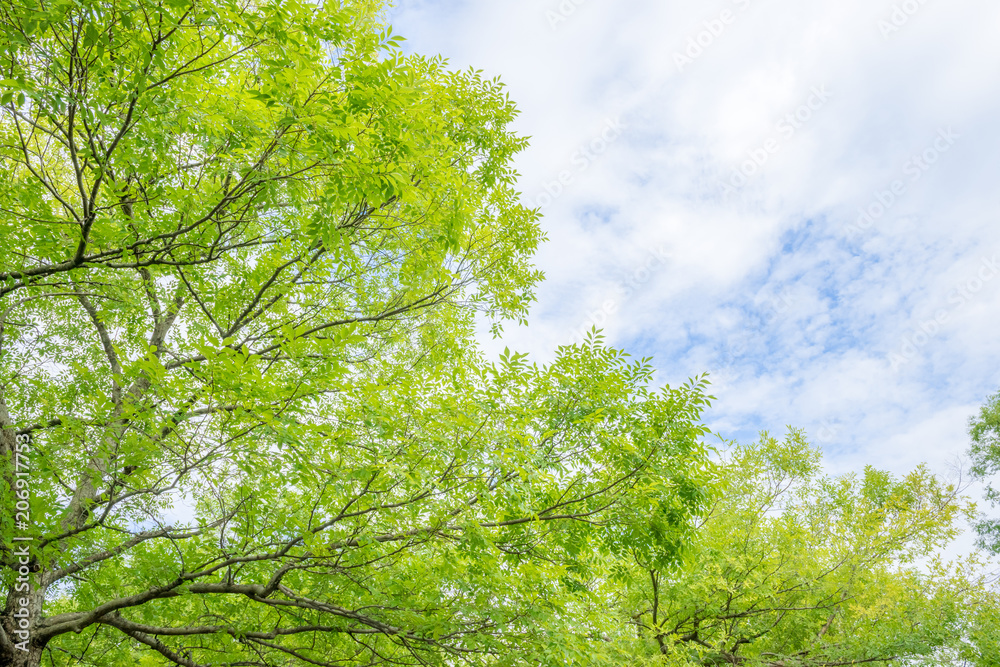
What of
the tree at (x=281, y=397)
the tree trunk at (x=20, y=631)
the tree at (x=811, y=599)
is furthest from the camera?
the tree at (x=811, y=599)

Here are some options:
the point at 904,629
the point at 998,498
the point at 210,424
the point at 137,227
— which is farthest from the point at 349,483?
the point at 998,498

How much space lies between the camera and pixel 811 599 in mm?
10219

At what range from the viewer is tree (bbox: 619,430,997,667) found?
956cm

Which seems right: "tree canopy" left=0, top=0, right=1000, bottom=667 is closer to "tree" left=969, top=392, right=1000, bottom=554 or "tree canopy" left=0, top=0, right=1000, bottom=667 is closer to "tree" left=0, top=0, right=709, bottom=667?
"tree" left=0, top=0, right=709, bottom=667

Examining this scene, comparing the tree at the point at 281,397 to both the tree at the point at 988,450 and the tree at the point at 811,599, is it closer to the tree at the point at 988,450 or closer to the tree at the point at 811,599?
the tree at the point at 811,599

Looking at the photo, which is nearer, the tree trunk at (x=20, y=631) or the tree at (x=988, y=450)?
the tree trunk at (x=20, y=631)

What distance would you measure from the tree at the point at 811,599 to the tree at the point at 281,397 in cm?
457

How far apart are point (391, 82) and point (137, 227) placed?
8.05 ft

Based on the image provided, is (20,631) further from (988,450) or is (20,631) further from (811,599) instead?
(988,450)

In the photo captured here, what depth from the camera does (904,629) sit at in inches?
382

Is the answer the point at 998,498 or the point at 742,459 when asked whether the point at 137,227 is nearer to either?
the point at 742,459

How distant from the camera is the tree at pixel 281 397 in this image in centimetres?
384

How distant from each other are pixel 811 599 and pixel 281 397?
1049 cm

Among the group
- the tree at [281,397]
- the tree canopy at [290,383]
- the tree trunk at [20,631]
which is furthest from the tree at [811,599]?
the tree trunk at [20,631]
